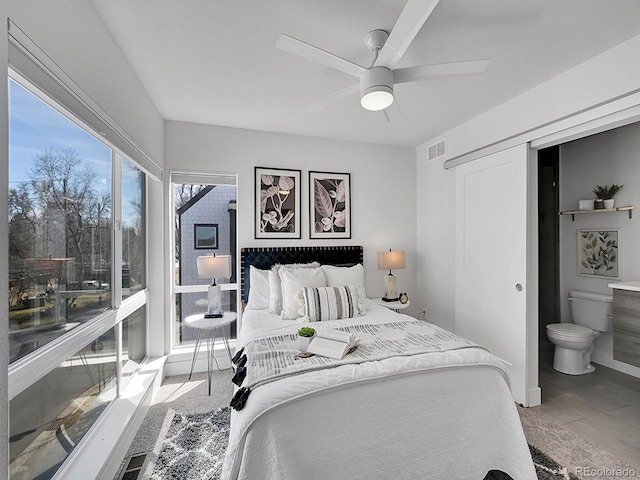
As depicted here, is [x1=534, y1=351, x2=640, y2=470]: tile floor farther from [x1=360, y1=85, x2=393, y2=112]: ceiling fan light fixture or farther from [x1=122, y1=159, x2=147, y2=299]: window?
[x1=122, y1=159, x2=147, y2=299]: window

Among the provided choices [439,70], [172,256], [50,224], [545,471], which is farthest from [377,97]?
[172,256]

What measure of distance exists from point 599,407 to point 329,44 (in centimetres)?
349

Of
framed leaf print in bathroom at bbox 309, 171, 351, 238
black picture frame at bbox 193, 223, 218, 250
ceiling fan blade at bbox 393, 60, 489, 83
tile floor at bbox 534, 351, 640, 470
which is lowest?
tile floor at bbox 534, 351, 640, 470

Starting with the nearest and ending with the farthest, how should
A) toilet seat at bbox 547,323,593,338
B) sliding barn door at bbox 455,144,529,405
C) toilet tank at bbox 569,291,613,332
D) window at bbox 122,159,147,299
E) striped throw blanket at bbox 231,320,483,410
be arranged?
striped throw blanket at bbox 231,320,483,410, window at bbox 122,159,147,299, sliding barn door at bbox 455,144,529,405, toilet seat at bbox 547,323,593,338, toilet tank at bbox 569,291,613,332

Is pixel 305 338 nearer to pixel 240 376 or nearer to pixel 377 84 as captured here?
pixel 240 376

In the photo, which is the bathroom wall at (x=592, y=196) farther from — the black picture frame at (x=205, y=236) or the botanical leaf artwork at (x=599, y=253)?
the black picture frame at (x=205, y=236)

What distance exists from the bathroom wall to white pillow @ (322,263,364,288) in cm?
257

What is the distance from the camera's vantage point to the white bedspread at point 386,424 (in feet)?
4.42

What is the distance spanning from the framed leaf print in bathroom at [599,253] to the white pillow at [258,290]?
3599mm

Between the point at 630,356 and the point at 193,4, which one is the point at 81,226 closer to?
the point at 193,4

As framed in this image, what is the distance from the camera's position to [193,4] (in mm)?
1612

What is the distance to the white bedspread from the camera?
1349mm

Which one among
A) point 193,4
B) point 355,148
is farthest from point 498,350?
point 193,4

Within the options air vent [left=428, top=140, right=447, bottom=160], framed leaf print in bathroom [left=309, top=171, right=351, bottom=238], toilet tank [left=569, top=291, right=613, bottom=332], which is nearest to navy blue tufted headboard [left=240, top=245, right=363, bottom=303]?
framed leaf print in bathroom [left=309, top=171, right=351, bottom=238]
